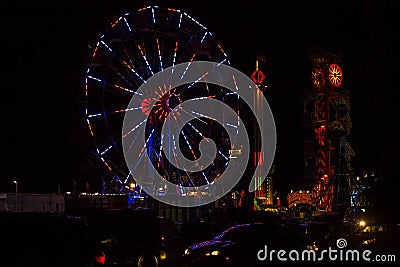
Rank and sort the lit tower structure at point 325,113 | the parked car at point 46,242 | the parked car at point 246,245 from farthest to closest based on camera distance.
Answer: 1. the lit tower structure at point 325,113
2. the parked car at point 246,245
3. the parked car at point 46,242

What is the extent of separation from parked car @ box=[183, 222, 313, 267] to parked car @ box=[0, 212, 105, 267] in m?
7.47

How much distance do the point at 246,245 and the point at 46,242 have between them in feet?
29.2

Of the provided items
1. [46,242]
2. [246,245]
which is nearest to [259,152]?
[246,245]

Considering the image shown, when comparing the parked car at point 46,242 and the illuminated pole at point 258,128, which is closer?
the parked car at point 46,242

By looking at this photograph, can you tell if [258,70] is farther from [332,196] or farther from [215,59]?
[215,59]

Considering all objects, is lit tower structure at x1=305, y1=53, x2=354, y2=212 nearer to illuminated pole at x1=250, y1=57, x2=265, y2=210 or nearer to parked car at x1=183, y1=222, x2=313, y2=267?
illuminated pole at x1=250, y1=57, x2=265, y2=210

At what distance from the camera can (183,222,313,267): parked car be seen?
782 inches

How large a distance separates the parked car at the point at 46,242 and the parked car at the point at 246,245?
7468 millimetres

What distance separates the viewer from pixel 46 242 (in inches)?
488

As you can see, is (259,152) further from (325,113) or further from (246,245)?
(246,245)

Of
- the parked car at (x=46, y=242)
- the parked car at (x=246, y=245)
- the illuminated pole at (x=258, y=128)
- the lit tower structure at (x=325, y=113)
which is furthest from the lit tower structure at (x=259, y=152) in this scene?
the parked car at (x=46, y=242)

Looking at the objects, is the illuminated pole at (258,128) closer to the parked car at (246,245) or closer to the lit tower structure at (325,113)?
the lit tower structure at (325,113)

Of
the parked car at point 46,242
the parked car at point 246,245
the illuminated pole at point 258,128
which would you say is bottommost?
the parked car at point 246,245

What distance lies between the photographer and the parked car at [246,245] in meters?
19.9
